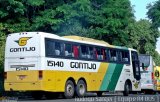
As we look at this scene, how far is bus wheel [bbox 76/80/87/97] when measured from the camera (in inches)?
934

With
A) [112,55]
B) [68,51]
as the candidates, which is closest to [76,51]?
[68,51]

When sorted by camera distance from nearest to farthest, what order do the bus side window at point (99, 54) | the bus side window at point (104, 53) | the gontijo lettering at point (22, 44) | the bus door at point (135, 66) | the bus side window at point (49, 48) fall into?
the bus side window at point (49, 48), the gontijo lettering at point (22, 44), the bus side window at point (99, 54), the bus side window at point (104, 53), the bus door at point (135, 66)

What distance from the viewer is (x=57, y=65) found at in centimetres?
2216

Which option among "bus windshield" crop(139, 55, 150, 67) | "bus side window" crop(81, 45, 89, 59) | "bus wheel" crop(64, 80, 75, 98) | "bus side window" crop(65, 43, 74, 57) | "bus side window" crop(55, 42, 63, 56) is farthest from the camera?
"bus windshield" crop(139, 55, 150, 67)

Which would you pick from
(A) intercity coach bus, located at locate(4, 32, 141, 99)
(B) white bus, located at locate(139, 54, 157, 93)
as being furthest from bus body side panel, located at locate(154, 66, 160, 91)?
(A) intercity coach bus, located at locate(4, 32, 141, 99)

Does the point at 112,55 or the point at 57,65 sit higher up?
the point at 112,55

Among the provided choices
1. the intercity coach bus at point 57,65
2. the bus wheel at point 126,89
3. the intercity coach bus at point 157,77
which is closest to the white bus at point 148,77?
the intercity coach bus at point 157,77

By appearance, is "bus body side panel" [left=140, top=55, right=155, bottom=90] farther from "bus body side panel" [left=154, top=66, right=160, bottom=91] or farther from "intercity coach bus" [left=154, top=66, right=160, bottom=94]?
"bus body side panel" [left=154, top=66, right=160, bottom=91]

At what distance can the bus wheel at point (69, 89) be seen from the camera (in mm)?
22919

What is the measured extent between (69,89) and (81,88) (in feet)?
3.98

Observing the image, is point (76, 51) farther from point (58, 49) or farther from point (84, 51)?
point (58, 49)

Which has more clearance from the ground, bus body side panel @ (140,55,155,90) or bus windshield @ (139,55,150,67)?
bus windshield @ (139,55,150,67)

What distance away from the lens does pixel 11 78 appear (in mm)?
22016

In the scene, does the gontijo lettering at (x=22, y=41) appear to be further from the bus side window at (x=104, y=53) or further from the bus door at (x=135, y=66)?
the bus door at (x=135, y=66)
